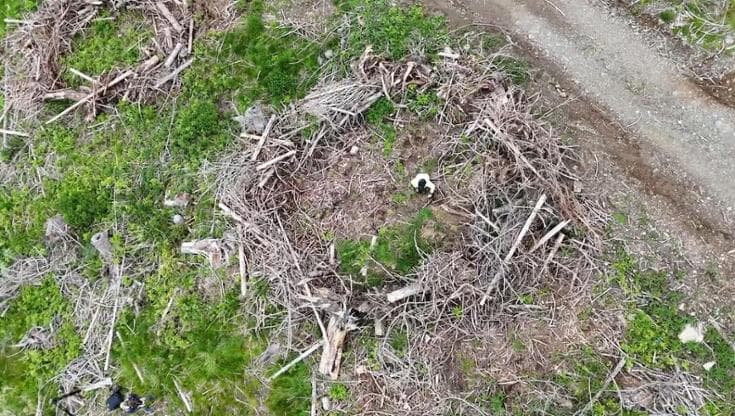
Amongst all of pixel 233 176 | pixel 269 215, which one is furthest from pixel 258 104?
pixel 269 215

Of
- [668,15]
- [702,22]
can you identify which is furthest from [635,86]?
[702,22]

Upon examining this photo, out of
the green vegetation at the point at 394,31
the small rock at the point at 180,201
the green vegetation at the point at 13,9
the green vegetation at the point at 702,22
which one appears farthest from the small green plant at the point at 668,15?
the green vegetation at the point at 13,9

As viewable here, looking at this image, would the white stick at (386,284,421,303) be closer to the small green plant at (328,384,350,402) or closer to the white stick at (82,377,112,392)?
the small green plant at (328,384,350,402)

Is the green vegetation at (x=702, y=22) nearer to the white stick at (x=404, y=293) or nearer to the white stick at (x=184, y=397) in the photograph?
→ the white stick at (x=404, y=293)

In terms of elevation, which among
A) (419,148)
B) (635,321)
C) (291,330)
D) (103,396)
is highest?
(419,148)

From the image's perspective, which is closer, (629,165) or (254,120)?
(629,165)

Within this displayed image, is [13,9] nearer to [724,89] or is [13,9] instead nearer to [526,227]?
[526,227]

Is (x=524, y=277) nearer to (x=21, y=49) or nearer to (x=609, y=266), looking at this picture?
(x=609, y=266)
